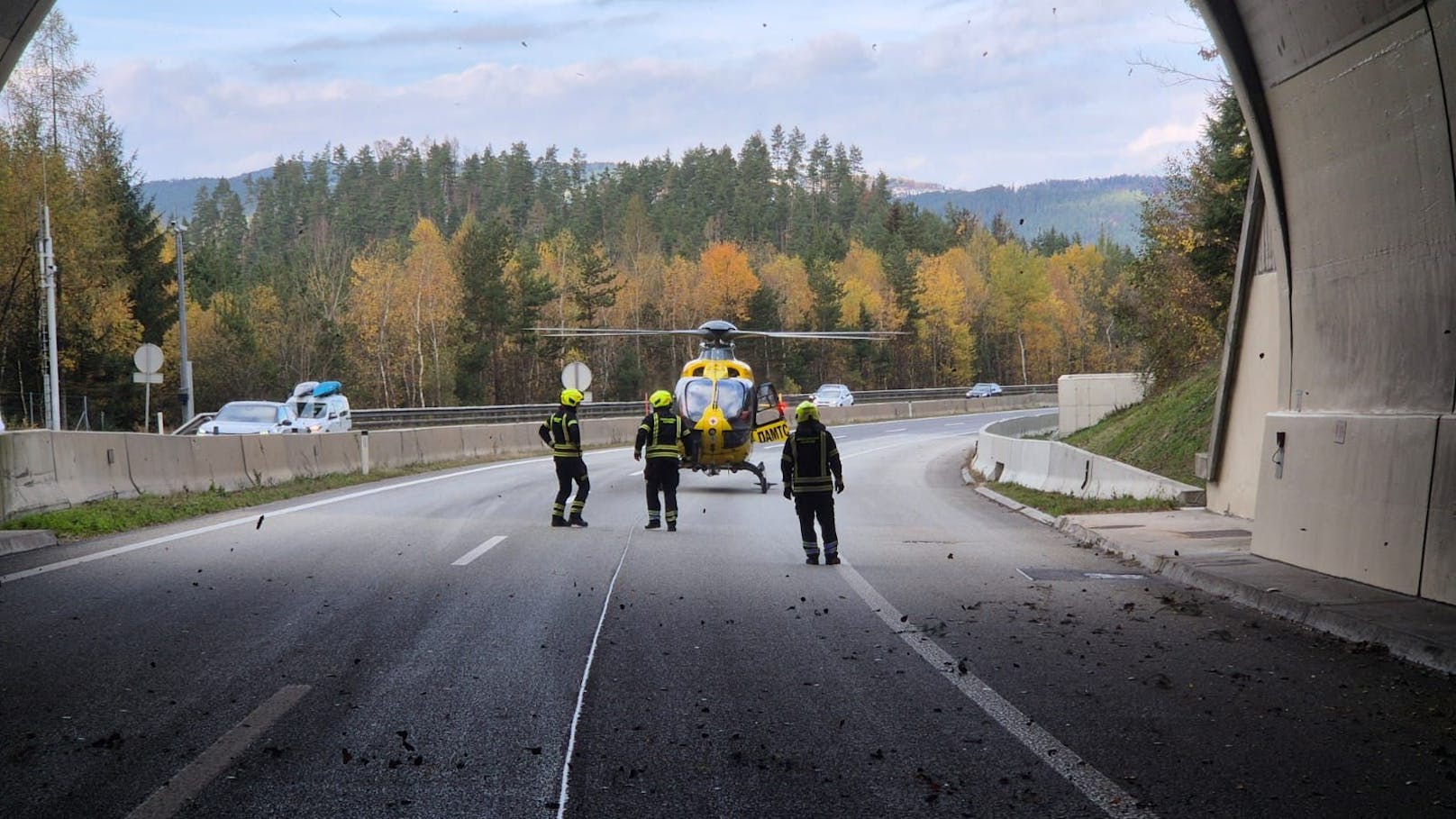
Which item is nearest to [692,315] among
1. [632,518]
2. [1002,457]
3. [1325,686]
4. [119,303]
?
[119,303]

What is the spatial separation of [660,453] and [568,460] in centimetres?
124

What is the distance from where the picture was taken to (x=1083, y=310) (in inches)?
5034

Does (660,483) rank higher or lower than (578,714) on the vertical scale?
higher

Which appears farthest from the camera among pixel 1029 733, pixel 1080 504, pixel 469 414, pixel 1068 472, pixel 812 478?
pixel 469 414

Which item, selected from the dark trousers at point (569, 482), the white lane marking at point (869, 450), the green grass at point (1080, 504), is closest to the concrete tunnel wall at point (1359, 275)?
the green grass at point (1080, 504)

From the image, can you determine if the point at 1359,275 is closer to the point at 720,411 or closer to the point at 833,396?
the point at 720,411

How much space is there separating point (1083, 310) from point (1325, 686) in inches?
4922

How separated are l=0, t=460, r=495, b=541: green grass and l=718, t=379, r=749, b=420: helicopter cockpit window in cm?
711

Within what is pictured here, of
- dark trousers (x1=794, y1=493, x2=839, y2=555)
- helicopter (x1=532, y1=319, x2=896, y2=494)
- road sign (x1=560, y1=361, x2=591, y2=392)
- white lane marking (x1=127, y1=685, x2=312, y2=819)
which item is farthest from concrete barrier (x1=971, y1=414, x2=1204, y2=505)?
white lane marking (x1=127, y1=685, x2=312, y2=819)

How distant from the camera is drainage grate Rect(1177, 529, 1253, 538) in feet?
47.5

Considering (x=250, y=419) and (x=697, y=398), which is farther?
(x=250, y=419)

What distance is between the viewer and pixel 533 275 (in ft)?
289

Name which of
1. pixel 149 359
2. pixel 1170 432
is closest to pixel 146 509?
pixel 1170 432

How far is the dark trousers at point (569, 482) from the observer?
16844 millimetres
